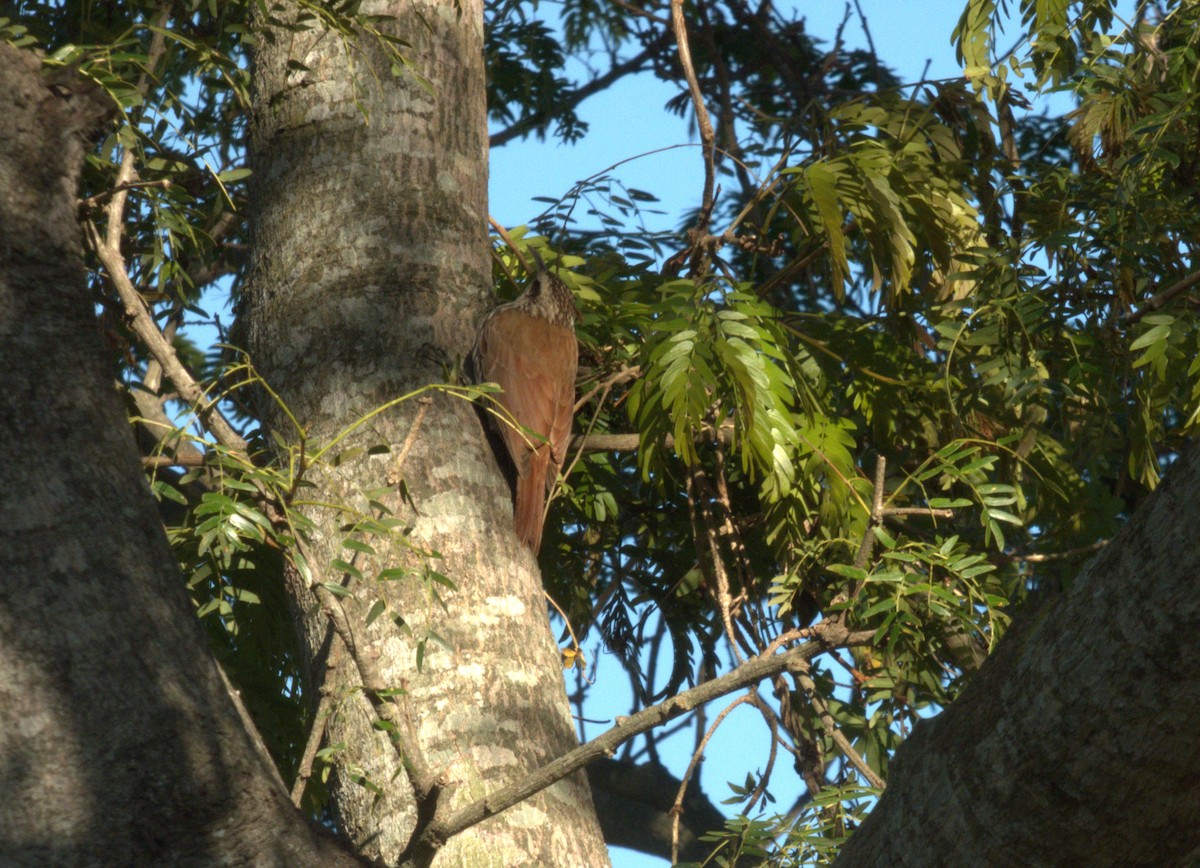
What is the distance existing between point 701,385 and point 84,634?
62.3 inches

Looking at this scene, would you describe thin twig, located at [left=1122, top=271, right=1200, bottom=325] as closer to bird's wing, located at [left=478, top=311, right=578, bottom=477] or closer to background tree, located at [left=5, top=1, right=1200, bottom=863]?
background tree, located at [left=5, top=1, right=1200, bottom=863]

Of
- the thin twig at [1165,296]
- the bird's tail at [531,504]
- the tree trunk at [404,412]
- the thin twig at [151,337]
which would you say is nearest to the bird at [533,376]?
the bird's tail at [531,504]

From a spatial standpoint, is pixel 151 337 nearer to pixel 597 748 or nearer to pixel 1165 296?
pixel 597 748

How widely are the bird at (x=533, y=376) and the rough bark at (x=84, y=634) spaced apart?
1209 mm

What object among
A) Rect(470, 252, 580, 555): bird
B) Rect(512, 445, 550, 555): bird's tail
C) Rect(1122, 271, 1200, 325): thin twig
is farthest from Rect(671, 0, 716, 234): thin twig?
Rect(1122, 271, 1200, 325): thin twig

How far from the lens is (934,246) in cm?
329

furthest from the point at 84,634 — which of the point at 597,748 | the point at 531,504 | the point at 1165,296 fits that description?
the point at 1165,296

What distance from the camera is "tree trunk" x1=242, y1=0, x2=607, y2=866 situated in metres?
2.25

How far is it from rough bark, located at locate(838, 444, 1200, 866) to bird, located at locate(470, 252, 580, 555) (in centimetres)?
147

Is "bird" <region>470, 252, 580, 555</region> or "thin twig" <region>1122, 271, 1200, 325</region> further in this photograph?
"bird" <region>470, 252, 580, 555</region>

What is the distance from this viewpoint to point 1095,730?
4.44ft

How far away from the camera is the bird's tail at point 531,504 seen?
297cm

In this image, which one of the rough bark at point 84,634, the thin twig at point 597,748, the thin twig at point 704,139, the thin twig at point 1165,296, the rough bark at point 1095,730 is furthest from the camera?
the thin twig at point 704,139

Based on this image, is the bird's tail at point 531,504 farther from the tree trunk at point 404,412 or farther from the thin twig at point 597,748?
the thin twig at point 597,748
